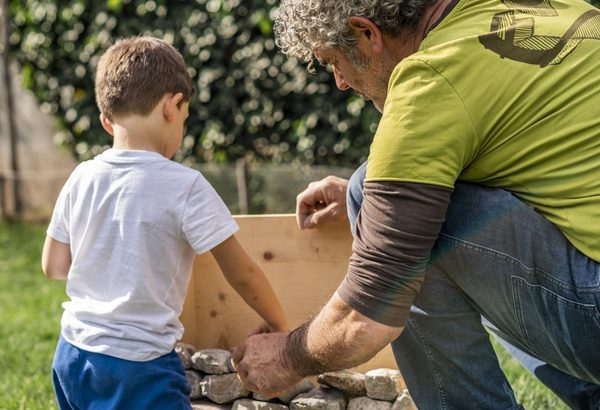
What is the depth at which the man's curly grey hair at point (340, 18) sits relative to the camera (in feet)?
5.57

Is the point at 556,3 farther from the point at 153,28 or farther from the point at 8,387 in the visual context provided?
the point at 153,28

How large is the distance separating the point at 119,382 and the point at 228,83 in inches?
135

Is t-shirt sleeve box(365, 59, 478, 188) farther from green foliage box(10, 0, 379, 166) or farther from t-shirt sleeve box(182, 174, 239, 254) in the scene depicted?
green foliage box(10, 0, 379, 166)

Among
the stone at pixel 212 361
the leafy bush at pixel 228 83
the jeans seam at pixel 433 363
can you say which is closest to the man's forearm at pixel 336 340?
the jeans seam at pixel 433 363

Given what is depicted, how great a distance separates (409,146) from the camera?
152 cm

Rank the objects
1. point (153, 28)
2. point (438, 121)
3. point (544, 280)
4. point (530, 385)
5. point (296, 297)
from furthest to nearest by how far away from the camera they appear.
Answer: point (153, 28) < point (530, 385) < point (296, 297) < point (544, 280) < point (438, 121)

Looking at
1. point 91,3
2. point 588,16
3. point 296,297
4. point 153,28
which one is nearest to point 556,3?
point 588,16

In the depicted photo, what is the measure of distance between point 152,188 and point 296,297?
2.12ft

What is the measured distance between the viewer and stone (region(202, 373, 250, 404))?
2.18 meters

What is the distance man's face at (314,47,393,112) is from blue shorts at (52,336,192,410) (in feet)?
2.60

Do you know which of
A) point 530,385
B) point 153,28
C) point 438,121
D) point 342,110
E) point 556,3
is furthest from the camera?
point 153,28

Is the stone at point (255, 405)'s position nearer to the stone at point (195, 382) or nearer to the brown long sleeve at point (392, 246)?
the stone at point (195, 382)

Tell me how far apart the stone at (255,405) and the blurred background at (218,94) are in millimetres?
2615

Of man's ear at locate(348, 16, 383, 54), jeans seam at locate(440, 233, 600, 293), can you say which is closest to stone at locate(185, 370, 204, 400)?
jeans seam at locate(440, 233, 600, 293)
